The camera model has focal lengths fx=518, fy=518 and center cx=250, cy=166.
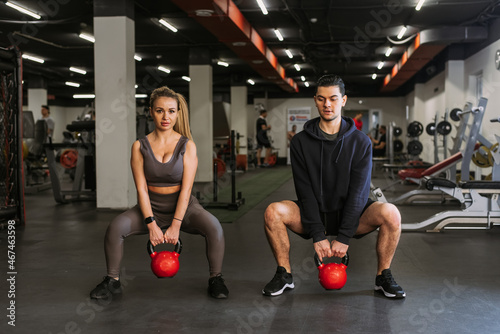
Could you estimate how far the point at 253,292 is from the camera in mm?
2562

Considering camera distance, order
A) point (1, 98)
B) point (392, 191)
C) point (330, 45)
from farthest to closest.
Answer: point (330, 45) < point (392, 191) < point (1, 98)

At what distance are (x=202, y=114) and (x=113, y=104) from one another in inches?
156

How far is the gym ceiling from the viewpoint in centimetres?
754

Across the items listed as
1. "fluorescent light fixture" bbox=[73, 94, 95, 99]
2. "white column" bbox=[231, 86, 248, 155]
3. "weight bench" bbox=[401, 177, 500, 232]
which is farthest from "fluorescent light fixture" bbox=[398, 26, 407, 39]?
"fluorescent light fixture" bbox=[73, 94, 95, 99]

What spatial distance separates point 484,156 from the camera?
6.45 meters

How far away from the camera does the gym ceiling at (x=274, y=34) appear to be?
24.7 feet

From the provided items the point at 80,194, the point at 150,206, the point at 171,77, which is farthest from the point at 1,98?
the point at 171,77

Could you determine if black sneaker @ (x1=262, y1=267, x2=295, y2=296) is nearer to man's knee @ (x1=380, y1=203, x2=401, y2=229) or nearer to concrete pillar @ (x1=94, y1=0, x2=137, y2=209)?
man's knee @ (x1=380, y1=203, x2=401, y2=229)

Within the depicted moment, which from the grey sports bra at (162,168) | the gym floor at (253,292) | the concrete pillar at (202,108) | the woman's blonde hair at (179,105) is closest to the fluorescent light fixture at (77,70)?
the concrete pillar at (202,108)

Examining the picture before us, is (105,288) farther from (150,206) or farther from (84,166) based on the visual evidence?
(84,166)

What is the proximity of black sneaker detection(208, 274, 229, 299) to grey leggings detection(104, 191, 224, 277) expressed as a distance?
1.4 inches

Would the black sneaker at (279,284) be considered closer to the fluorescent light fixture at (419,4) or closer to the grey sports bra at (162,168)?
the grey sports bra at (162,168)

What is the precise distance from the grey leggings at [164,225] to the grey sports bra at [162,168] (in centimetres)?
6

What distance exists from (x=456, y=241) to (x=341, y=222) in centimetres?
189
